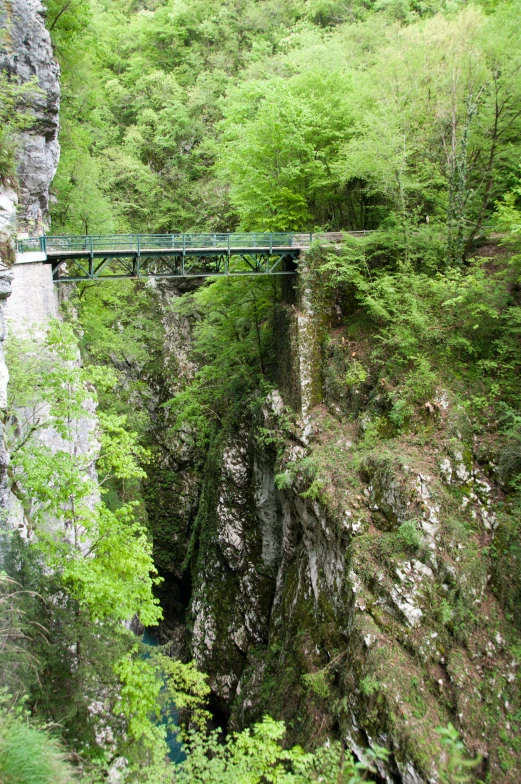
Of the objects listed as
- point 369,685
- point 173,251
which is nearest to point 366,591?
point 369,685

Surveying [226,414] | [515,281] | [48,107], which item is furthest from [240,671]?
[48,107]

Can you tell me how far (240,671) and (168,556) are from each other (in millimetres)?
7774

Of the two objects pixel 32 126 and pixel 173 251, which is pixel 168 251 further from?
pixel 32 126

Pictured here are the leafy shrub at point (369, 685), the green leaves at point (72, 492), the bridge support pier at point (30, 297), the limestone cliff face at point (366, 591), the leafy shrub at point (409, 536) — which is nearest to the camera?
the green leaves at point (72, 492)

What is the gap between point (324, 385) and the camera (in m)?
15.5

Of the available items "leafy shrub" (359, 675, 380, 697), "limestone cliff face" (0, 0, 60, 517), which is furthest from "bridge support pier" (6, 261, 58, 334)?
"leafy shrub" (359, 675, 380, 697)

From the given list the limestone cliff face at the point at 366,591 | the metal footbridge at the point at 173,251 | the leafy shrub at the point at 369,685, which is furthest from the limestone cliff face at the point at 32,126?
the leafy shrub at the point at 369,685

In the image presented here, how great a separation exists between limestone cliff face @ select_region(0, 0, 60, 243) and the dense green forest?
2.42 ft

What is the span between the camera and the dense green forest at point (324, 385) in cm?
825

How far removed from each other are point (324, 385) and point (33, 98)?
12.3 metres

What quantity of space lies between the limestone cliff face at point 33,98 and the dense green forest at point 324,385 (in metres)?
0.74

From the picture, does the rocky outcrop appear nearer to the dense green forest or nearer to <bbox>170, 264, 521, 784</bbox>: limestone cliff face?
the dense green forest

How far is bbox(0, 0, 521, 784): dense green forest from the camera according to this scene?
27.1 ft

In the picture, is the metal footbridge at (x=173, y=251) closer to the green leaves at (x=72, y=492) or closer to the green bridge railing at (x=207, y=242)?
the green bridge railing at (x=207, y=242)
